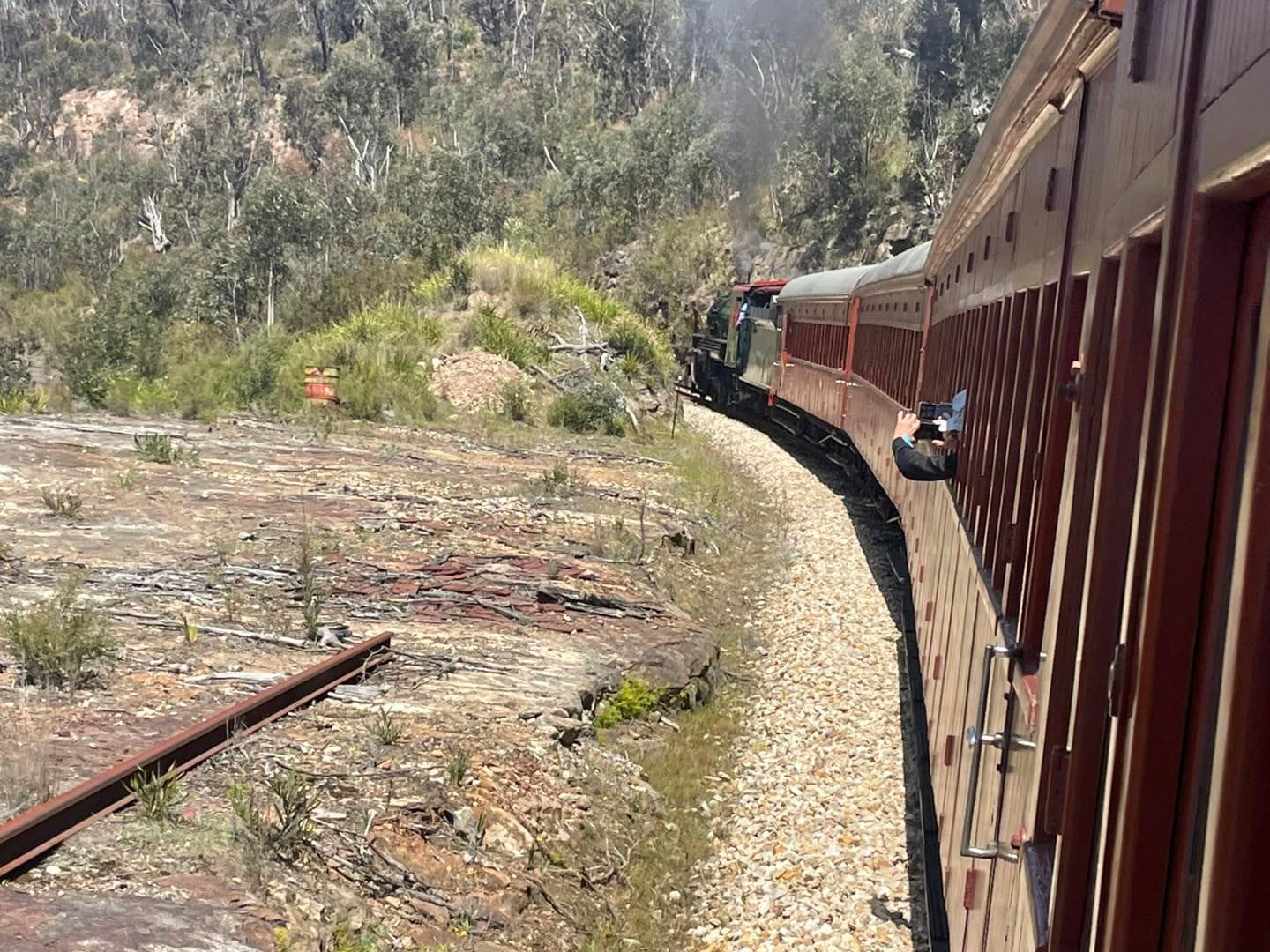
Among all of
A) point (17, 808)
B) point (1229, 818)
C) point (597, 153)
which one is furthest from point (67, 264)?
point (1229, 818)

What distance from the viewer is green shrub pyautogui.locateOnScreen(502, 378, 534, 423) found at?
69.4 feet

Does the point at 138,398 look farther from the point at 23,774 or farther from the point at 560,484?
the point at 23,774

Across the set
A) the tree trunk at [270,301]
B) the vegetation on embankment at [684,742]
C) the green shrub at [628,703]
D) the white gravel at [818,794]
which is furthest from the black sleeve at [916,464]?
the tree trunk at [270,301]

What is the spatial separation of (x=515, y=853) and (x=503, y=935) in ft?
2.22

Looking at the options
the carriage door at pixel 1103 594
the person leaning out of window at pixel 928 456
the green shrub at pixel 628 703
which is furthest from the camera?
the green shrub at pixel 628 703

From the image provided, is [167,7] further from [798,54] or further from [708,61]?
[798,54]

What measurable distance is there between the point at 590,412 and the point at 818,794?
1438cm

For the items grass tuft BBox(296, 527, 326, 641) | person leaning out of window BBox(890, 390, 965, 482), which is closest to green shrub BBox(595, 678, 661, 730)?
grass tuft BBox(296, 527, 326, 641)

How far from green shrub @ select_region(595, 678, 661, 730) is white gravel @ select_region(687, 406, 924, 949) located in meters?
0.76

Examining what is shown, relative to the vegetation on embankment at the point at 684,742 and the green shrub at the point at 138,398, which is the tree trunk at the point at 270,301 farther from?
the vegetation on embankment at the point at 684,742

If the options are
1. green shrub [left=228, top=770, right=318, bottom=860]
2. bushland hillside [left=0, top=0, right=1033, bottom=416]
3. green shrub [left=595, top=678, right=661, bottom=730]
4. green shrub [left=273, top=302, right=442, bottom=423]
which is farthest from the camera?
bushland hillside [left=0, top=0, right=1033, bottom=416]

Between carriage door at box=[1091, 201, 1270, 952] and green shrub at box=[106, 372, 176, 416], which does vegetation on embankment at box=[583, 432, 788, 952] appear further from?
green shrub at box=[106, 372, 176, 416]

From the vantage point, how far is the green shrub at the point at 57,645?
6973 millimetres

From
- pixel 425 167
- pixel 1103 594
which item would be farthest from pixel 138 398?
pixel 425 167
